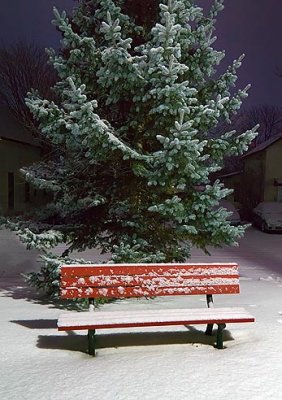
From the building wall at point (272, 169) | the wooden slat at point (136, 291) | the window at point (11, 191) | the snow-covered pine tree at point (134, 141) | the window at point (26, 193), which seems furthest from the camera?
the building wall at point (272, 169)

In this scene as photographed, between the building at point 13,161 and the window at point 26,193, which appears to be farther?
the window at point 26,193

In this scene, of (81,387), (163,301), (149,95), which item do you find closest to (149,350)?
(81,387)

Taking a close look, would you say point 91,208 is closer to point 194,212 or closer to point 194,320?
point 194,212

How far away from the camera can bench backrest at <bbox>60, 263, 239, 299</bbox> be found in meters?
4.89

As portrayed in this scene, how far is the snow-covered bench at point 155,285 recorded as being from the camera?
180 inches

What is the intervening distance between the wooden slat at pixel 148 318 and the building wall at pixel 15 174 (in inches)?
970

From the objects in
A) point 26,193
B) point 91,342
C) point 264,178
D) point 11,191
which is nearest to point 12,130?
point 11,191

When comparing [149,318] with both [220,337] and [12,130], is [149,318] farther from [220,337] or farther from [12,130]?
[12,130]

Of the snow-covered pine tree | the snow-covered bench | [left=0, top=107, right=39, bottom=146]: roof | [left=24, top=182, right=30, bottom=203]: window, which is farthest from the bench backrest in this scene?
[left=24, top=182, right=30, bottom=203]: window

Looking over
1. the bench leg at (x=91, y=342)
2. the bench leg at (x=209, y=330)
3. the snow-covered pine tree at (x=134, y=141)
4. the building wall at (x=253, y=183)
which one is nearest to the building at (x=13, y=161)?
the building wall at (x=253, y=183)

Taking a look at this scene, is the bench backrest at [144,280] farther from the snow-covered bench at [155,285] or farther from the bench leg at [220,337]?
the bench leg at [220,337]

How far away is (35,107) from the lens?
6.42 m

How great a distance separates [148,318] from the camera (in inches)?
176

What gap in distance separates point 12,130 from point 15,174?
3065 millimetres
